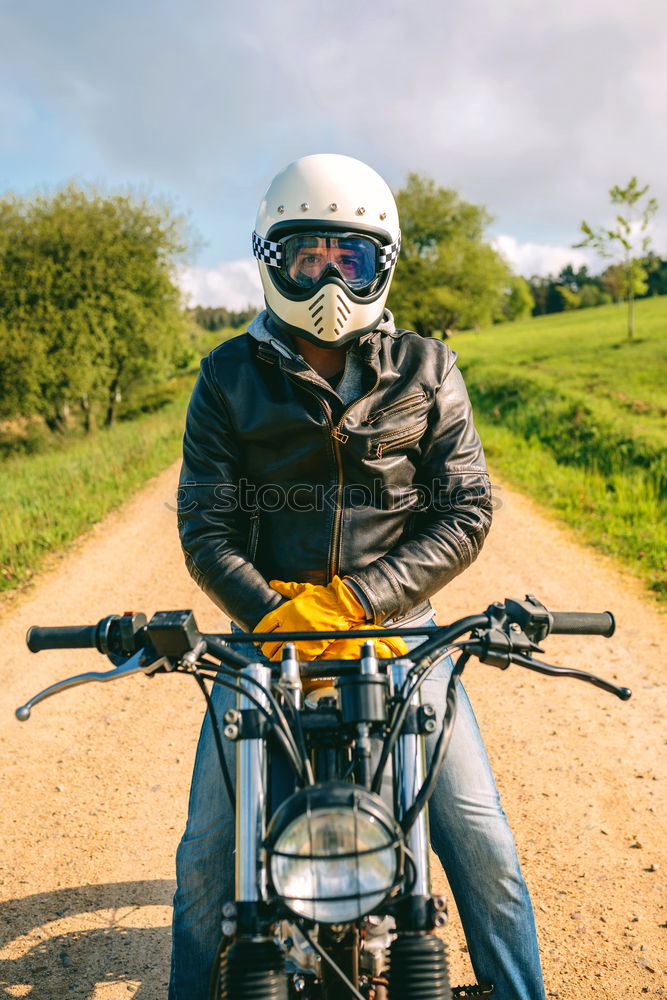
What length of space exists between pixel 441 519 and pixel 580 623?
67 centimetres

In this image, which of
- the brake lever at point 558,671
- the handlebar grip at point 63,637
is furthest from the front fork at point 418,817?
the handlebar grip at point 63,637

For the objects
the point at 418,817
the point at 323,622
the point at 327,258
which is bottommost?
the point at 418,817

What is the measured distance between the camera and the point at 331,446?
2.35 meters

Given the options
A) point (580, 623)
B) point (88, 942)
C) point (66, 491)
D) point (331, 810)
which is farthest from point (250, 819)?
point (66, 491)

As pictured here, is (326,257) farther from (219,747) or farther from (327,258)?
(219,747)

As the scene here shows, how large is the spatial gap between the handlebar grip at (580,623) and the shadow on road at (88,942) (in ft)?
6.35

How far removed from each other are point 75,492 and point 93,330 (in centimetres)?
1382

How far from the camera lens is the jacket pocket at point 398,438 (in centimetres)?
238

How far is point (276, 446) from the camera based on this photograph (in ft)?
7.95

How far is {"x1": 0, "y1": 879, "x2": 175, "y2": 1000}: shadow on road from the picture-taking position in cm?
262

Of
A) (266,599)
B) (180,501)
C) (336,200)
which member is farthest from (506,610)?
(336,200)

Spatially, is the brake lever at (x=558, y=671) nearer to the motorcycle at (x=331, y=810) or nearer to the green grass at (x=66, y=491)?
the motorcycle at (x=331, y=810)

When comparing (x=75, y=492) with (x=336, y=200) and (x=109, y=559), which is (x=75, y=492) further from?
(x=336, y=200)

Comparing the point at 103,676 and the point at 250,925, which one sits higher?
the point at 103,676
